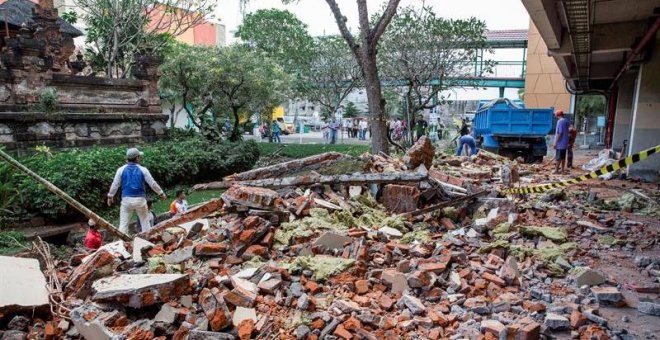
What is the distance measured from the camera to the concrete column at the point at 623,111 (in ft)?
51.4

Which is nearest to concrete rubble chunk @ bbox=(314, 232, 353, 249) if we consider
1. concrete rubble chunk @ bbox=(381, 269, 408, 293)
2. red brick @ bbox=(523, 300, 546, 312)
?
concrete rubble chunk @ bbox=(381, 269, 408, 293)

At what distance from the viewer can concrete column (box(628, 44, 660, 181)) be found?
9.28 meters

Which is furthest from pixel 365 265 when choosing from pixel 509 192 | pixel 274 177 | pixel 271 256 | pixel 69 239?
pixel 69 239

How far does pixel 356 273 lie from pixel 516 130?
35.4 feet

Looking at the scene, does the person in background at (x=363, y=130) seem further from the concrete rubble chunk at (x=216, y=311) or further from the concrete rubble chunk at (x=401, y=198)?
the concrete rubble chunk at (x=216, y=311)

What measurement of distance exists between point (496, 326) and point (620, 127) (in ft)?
52.1

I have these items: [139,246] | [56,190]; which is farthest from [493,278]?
[56,190]

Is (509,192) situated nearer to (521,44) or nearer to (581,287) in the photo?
(581,287)

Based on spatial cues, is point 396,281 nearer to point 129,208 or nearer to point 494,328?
point 494,328

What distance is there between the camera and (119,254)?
430 cm

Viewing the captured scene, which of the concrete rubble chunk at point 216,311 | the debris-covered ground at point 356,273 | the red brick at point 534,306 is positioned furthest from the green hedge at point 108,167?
the red brick at point 534,306

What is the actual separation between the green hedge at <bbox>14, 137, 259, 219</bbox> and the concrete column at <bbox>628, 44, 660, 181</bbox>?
1099cm

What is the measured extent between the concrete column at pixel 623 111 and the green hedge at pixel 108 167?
42.2ft

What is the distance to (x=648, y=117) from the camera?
9398mm
